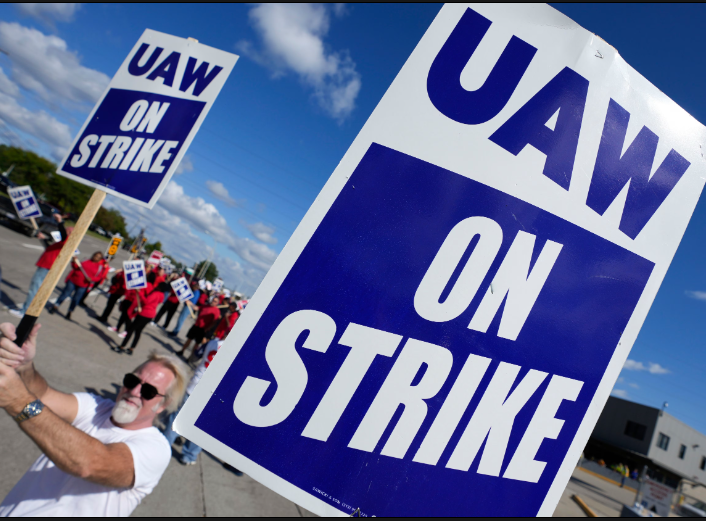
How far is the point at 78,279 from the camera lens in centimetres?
884

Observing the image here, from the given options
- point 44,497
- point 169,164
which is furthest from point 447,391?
point 44,497

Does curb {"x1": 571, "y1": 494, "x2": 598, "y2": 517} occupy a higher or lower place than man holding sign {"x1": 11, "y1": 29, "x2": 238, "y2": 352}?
lower

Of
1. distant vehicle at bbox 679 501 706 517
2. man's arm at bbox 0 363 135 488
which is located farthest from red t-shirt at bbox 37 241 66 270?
distant vehicle at bbox 679 501 706 517

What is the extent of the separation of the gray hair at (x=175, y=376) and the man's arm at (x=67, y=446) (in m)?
0.57

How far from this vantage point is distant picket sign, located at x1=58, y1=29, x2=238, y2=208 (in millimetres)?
2213

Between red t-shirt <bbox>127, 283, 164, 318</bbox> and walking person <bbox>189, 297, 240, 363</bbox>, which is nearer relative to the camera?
red t-shirt <bbox>127, 283, 164, 318</bbox>

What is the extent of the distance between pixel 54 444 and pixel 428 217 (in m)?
1.92

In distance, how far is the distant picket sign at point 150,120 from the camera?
7.26ft

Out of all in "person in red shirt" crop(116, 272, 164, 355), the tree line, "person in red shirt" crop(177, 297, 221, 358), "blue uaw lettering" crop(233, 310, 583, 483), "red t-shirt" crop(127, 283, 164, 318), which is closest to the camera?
"blue uaw lettering" crop(233, 310, 583, 483)

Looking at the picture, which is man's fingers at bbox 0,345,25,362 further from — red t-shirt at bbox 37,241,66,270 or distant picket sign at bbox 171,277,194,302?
distant picket sign at bbox 171,277,194,302

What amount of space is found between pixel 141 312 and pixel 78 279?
1.97 m

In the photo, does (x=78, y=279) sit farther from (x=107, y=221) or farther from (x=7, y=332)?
(x=107, y=221)

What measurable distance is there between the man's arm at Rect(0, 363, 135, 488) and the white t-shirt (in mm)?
112

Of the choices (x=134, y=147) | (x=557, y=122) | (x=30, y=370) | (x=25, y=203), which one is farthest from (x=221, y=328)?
(x=557, y=122)
